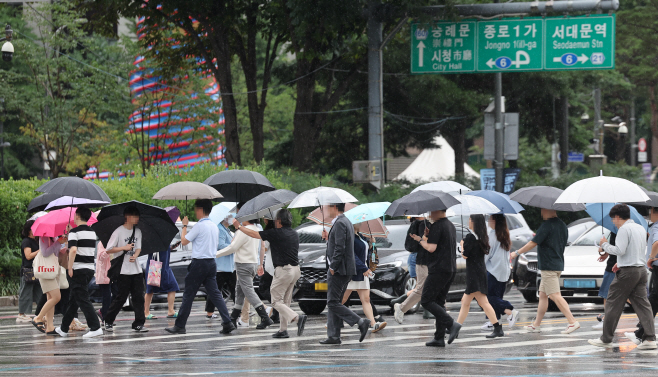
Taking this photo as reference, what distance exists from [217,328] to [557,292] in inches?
187

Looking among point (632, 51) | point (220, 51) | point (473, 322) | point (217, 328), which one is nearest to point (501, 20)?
point (220, 51)

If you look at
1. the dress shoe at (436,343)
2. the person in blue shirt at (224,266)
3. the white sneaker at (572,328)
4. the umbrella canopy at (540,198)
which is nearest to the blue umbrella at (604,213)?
the umbrella canopy at (540,198)

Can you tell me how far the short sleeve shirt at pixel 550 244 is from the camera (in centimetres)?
1227

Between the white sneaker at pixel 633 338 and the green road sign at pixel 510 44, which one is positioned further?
the green road sign at pixel 510 44

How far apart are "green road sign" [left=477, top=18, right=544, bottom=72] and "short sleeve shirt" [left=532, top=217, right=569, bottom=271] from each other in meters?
11.6

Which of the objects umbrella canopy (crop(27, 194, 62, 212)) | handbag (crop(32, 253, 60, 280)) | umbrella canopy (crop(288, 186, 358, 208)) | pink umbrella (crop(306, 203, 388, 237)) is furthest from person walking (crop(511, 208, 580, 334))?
umbrella canopy (crop(27, 194, 62, 212))

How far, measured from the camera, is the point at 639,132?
233 ft

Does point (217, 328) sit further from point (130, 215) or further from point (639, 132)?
point (639, 132)

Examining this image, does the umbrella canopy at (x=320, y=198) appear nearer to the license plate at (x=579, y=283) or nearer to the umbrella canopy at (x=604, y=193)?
the umbrella canopy at (x=604, y=193)

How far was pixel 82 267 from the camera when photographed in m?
12.2

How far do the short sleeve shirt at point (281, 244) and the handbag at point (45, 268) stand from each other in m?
2.95

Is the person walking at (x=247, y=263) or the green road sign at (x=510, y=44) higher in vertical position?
the green road sign at (x=510, y=44)

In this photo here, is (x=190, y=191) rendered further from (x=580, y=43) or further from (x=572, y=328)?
(x=580, y=43)

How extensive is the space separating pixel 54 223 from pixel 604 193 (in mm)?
6998
